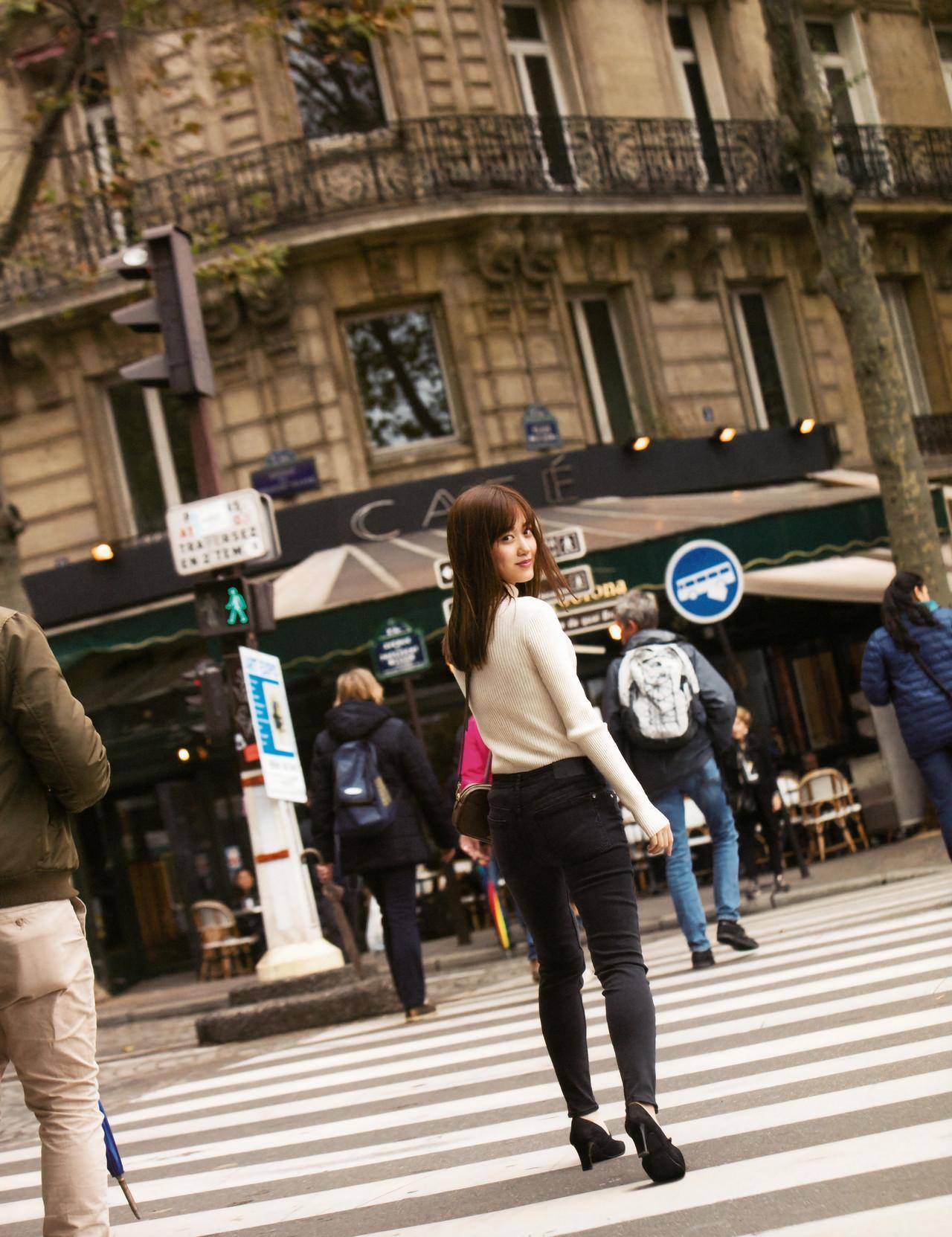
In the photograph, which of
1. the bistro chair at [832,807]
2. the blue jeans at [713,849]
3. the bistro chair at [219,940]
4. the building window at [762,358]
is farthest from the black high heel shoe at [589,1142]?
the building window at [762,358]

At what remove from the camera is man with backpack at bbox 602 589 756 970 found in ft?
29.3

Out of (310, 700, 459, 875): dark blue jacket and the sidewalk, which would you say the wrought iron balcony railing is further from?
(310, 700, 459, 875): dark blue jacket

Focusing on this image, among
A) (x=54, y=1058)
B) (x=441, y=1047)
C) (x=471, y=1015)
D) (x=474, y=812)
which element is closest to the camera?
(x=54, y=1058)

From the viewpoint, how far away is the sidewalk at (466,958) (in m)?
12.2

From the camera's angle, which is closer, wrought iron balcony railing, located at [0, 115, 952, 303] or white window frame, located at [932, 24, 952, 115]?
wrought iron balcony railing, located at [0, 115, 952, 303]

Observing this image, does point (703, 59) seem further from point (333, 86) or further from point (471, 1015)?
point (471, 1015)

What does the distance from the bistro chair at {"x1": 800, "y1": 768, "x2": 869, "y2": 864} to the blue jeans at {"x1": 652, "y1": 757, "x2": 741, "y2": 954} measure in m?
7.37

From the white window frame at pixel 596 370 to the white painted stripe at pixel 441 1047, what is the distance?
1264 centimetres

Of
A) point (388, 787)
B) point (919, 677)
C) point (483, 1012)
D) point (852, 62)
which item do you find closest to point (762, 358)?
point (852, 62)

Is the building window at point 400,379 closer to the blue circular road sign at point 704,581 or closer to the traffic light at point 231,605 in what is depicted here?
the blue circular road sign at point 704,581

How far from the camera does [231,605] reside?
11727 millimetres

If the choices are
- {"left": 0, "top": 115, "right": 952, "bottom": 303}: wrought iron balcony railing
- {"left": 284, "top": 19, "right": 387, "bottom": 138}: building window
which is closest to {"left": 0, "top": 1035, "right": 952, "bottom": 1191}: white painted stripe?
{"left": 0, "top": 115, "right": 952, "bottom": 303}: wrought iron balcony railing

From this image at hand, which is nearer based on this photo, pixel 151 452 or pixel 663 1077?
pixel 663 1077

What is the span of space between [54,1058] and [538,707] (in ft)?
4.96
